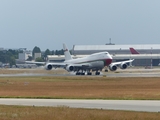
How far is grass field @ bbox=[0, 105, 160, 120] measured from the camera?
28.3 m

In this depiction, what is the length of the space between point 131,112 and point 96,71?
260 ft

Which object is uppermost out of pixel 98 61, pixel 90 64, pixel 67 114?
pixel 98 61

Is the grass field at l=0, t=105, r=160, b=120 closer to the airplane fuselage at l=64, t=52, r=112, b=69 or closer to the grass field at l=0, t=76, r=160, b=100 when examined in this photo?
the grass field at l=0, t=76, r=160, b=100

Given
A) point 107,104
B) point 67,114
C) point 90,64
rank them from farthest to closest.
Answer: point 90,64
point 107,104
point 67,114

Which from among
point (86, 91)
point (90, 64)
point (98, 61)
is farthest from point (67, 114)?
point (90, 64)

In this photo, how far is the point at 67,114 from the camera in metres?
29.8

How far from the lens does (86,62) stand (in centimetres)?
11031

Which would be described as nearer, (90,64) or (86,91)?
(86,91)

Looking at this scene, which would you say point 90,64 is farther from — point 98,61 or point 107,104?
point 107,104

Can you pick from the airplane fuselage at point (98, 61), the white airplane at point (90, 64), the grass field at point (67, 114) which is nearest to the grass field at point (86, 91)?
Result: the grass field at point (67, 114)

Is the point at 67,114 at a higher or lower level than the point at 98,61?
lower

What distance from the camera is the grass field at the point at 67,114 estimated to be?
92.8 ft

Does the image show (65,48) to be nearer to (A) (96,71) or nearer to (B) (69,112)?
(A) (96,71)

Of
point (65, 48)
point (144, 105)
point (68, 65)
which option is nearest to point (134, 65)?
point (65, 48)
